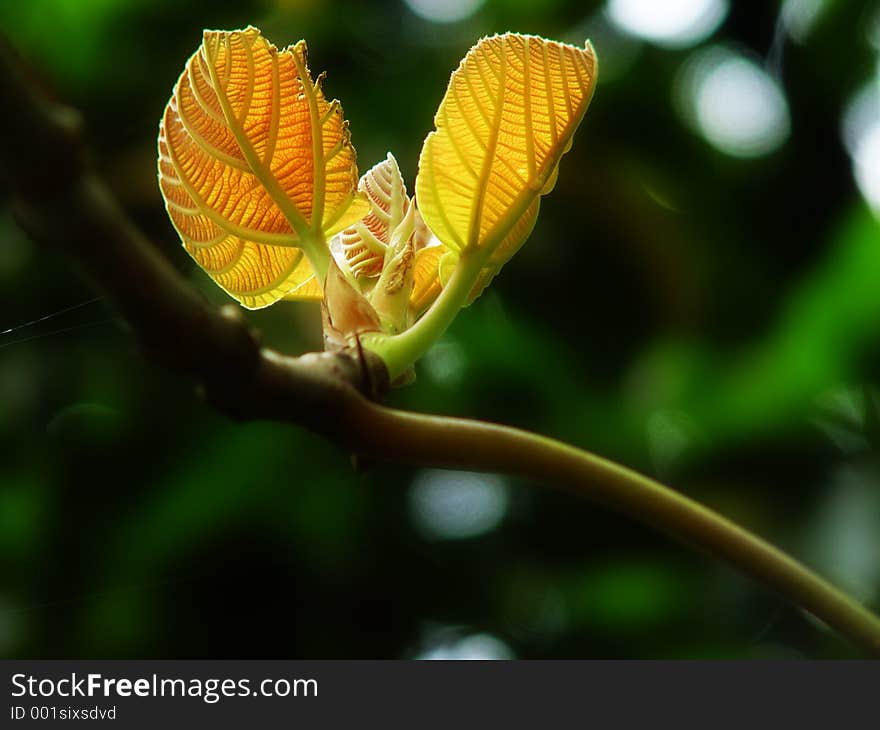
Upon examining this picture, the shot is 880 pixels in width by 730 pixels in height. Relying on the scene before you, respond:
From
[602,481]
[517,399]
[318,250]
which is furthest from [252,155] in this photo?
[517,399]

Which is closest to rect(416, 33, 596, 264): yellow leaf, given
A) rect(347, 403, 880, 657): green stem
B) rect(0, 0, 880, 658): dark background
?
rect(347, 403, 880, 657): green stem

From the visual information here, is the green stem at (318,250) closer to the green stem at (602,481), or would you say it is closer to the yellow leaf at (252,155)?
the yellow leaf at (252,155)

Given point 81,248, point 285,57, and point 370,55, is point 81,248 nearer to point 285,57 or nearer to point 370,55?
point 285,57

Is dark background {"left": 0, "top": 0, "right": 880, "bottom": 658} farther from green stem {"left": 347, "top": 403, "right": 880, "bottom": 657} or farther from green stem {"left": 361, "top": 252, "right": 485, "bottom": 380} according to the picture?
green stem {"left": 347, "top": 403, "right": 880, "bottom": 657}

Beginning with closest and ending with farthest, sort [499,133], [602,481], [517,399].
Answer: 1. [602,481]
2. [499,133]
3. [517,399]

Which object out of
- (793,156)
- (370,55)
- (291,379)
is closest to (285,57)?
(291,379)

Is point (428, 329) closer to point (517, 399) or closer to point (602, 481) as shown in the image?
point (602, 481)
